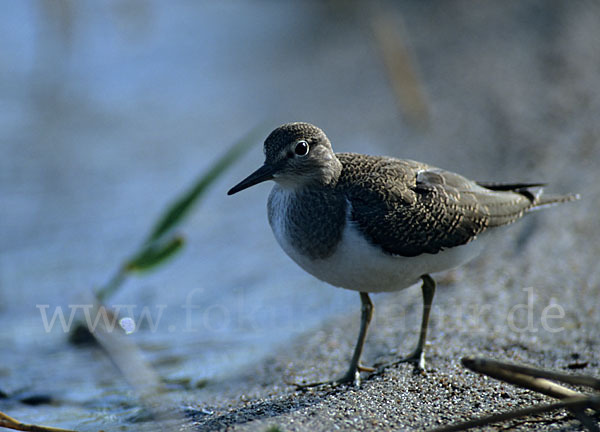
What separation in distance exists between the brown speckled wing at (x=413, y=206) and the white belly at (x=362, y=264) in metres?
0.05

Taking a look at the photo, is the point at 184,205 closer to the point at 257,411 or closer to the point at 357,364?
the point at 357,364

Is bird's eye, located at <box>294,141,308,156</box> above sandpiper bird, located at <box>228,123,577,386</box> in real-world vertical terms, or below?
above

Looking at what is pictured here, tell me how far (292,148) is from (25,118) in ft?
21.9

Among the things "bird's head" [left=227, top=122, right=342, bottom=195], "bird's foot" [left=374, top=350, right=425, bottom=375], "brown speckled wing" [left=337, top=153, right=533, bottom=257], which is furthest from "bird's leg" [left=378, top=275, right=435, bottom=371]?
"bird's head" [left=227, top=122, right=342, bottom=195]

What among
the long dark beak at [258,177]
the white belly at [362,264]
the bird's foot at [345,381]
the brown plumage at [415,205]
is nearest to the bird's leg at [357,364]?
the bird's foot at [345,381]

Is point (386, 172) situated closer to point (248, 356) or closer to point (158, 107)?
point (248, 356)

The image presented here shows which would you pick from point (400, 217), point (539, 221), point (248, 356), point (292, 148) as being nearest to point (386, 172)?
point (400, 217)

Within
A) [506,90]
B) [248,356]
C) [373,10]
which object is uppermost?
[373,10]

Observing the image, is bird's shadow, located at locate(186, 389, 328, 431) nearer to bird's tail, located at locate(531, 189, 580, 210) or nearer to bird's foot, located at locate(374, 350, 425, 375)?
bird's foot, located at locate(374, 350, 425, 375)

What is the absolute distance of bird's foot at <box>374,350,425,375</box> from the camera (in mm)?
3869

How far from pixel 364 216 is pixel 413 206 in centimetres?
33

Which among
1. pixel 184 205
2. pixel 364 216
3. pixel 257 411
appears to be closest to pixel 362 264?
pixel 364 216

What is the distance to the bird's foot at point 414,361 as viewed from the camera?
387cm

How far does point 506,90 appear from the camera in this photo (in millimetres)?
7539
